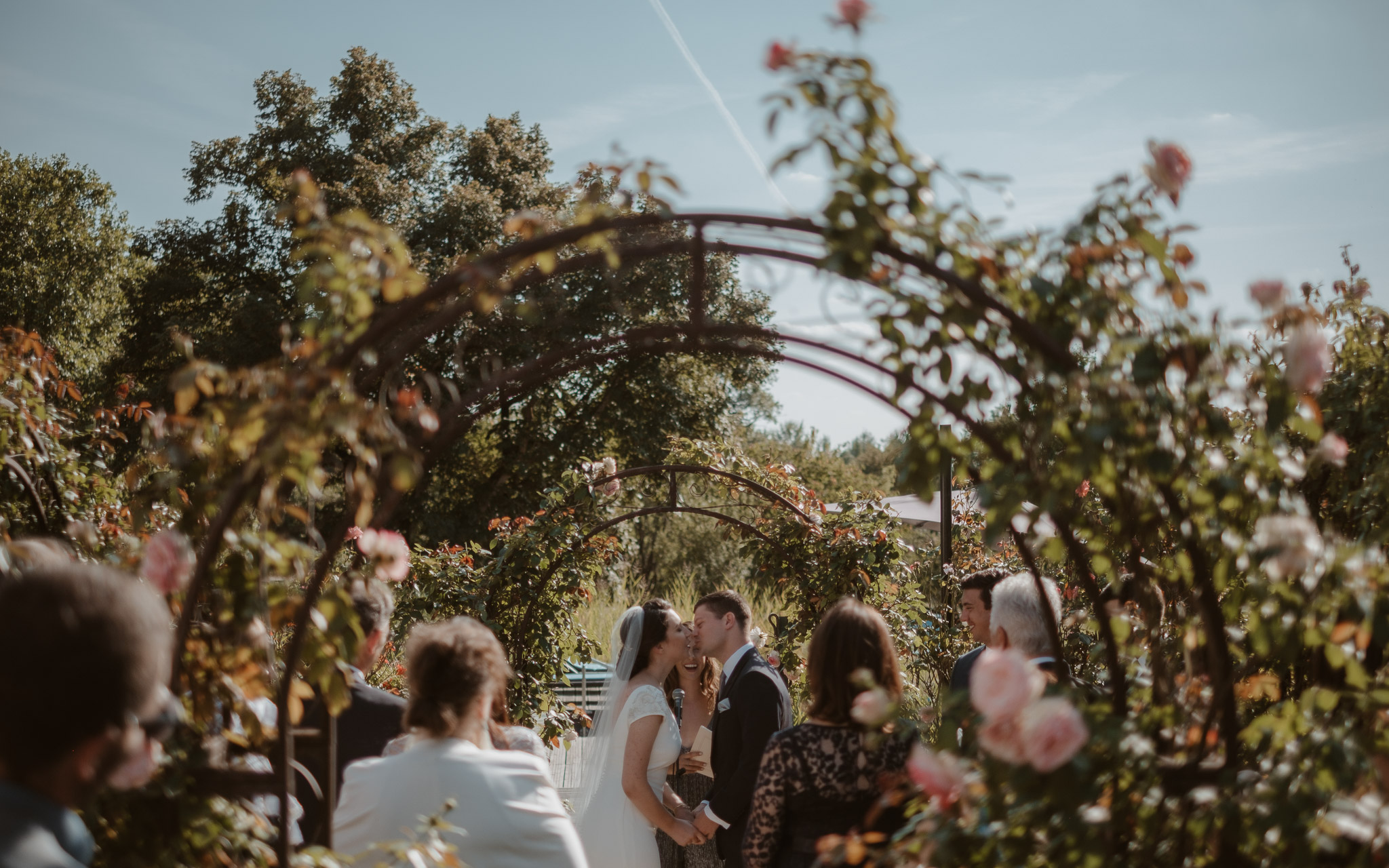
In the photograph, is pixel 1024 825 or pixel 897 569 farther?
pixel 897 569

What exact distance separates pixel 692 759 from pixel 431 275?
13.2 metres

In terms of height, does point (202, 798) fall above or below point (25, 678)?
below

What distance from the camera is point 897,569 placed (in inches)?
234

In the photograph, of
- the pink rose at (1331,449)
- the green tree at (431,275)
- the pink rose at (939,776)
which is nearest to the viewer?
the pink rose at (939,776)

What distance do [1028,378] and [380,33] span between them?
64.1 feet

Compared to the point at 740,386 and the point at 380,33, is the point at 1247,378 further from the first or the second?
the point at 380,33

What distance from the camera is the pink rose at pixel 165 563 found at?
6.26ft

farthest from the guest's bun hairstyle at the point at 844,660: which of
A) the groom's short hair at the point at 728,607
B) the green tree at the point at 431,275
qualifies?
the green tree at the point at 431,275

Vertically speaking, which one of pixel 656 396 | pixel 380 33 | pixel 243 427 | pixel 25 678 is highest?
pixel 380 33

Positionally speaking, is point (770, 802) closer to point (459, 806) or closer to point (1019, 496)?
point (459, 806)

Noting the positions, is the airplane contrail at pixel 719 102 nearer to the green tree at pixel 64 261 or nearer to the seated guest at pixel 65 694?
the seated guest at pixel 65 694

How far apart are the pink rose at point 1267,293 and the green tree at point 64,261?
23.5 metres

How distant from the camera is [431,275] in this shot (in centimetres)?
1619

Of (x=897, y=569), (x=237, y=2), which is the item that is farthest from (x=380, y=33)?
(x=897, y=569)
